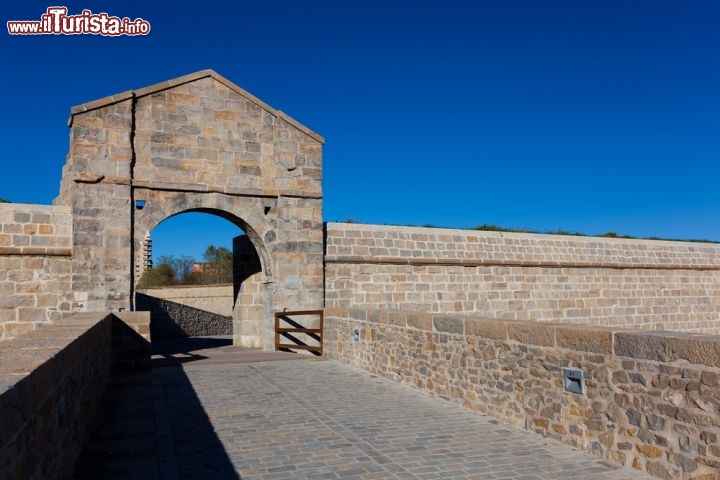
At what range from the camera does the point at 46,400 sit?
3.45 meters

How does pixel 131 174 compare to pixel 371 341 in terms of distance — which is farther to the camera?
pixel 131 174

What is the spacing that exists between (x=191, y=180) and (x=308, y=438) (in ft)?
28.1

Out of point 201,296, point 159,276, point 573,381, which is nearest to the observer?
point 573,381

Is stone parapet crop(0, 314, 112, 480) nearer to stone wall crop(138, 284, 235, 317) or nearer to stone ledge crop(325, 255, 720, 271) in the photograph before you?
stone ledge crop(325, 255, 720, 271)

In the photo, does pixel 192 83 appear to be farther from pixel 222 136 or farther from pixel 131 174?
pixel 131 174

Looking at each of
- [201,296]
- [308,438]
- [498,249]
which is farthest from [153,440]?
[201,296]

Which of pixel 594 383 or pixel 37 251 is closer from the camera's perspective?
pixel 594 383

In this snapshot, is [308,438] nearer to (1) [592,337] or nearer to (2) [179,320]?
(1) [592,337]

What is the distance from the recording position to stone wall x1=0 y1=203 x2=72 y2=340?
11.7 m

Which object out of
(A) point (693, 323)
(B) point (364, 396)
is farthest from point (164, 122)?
(A) point (693, 323)

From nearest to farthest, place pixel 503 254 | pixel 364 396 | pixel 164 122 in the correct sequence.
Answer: pixel 364 396 < pixel 164 122 < pixel 503 254

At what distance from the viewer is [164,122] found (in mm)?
13141

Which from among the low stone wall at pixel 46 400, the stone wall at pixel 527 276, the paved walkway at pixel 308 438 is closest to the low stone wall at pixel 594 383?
the paved walkway at pixel 308 438

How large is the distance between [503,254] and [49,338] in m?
14.4
